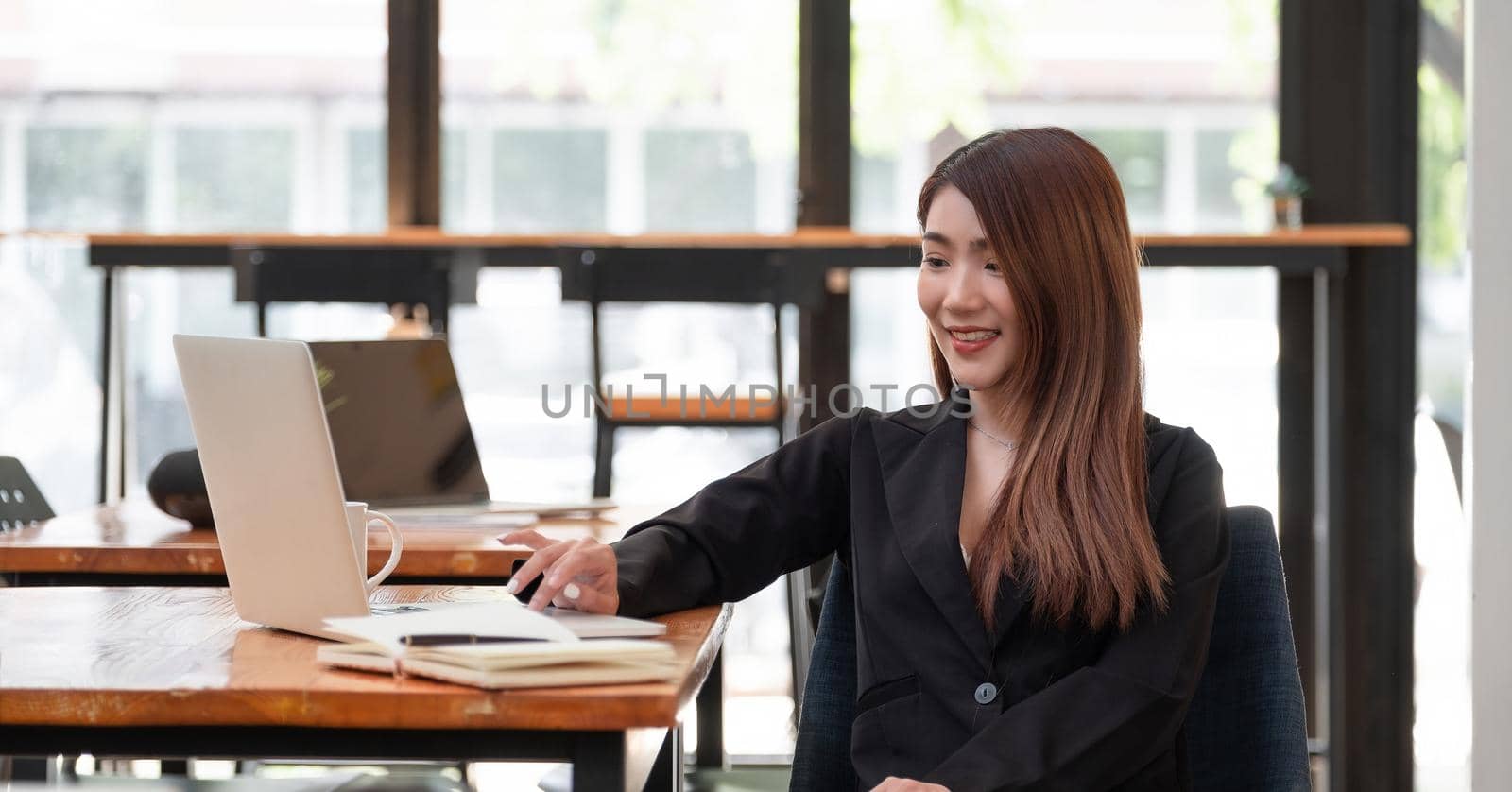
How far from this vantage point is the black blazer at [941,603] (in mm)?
1271

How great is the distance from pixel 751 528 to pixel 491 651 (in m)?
0.49

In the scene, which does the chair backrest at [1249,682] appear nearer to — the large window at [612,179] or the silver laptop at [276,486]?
the silver laptop at [276,486]

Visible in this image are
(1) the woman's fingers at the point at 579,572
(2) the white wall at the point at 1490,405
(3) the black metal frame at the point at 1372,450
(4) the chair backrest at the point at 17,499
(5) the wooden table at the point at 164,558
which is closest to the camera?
(1) the woman's fingers at the point at 579,572

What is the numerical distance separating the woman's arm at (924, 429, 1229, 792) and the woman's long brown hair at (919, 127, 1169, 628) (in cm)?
5

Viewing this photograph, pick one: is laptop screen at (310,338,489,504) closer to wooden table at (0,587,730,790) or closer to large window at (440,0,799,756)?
wooden table at (0,587,730,790)

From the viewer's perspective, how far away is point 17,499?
7.20ft

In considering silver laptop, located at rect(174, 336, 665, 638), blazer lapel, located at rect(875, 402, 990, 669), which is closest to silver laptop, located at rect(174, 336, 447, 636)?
silver laptop, located at rect(174, 336, 665, 638)

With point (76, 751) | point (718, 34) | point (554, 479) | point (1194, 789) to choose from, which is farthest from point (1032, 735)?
point (718, 34)

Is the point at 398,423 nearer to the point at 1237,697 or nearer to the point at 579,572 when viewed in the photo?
the point at 579,572

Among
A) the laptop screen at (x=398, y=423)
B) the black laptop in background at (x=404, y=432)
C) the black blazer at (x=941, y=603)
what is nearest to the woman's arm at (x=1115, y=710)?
the black blazer at (x=941, y=603)

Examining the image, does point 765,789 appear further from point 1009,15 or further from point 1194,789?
point 1009,15

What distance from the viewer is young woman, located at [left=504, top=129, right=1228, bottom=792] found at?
50.8 inches

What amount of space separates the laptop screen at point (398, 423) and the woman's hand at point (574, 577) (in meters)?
0.95

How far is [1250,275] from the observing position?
3908 millimetres
